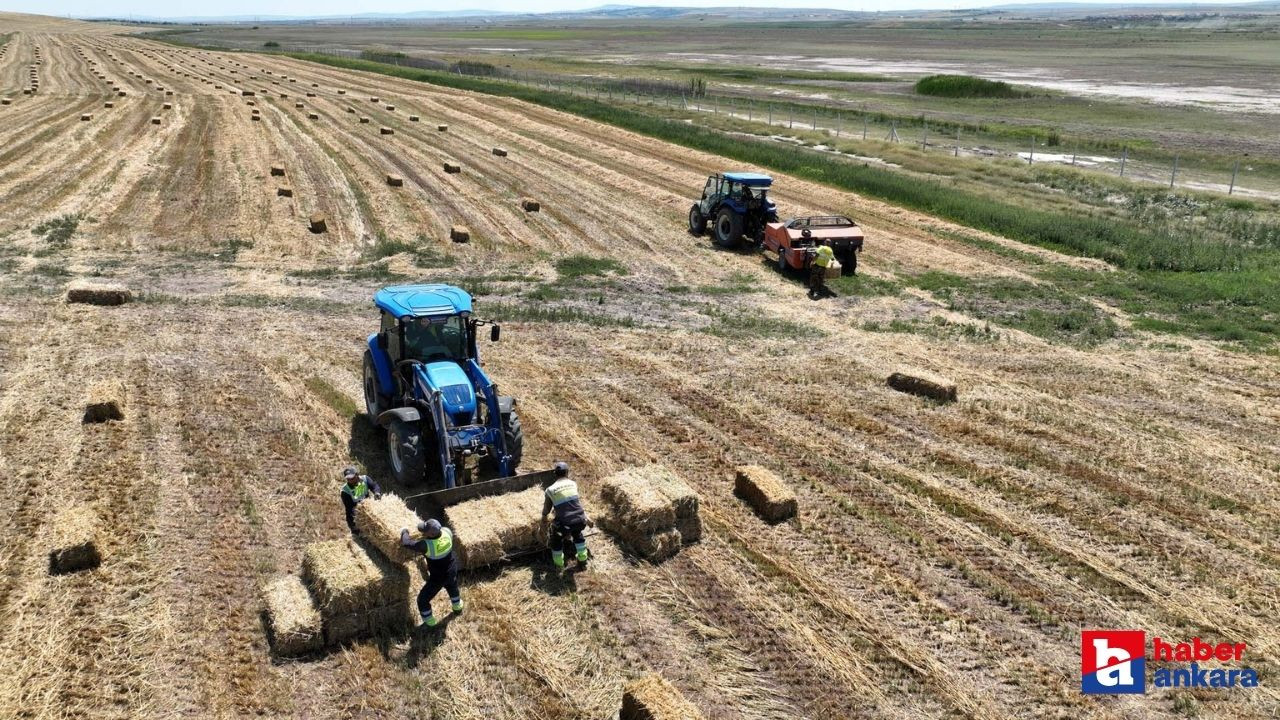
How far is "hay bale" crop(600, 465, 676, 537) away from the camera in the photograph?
Result: 10.1 metres

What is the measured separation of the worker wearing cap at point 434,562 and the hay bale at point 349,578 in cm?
27

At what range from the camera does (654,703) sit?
7352mm

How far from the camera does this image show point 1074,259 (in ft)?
79.6

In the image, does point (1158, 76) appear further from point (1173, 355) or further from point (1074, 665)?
point (1074, 665)

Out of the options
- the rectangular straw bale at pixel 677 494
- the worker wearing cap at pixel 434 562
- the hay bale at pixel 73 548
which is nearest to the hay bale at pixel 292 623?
the worker wearing cap at pixel 434 562

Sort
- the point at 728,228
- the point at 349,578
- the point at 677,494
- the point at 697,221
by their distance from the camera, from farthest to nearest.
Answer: the point at 697,221 → the point at 728,228 → the point at 677,494 → the point at 349,578

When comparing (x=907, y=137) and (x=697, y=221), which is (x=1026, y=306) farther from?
(x=907, y=137)

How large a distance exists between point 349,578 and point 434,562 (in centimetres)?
81

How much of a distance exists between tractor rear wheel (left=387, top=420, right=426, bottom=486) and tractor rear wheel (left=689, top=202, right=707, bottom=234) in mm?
16581

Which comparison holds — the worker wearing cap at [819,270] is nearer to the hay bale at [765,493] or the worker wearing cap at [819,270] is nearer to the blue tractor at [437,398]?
the hay bale at [765,493]

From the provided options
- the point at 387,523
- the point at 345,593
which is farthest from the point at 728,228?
the point at 345,593

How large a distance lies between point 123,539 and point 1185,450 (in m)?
14.1

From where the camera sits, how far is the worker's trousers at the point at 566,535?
31.5ft

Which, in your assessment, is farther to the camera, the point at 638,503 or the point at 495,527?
the point at 638,503
